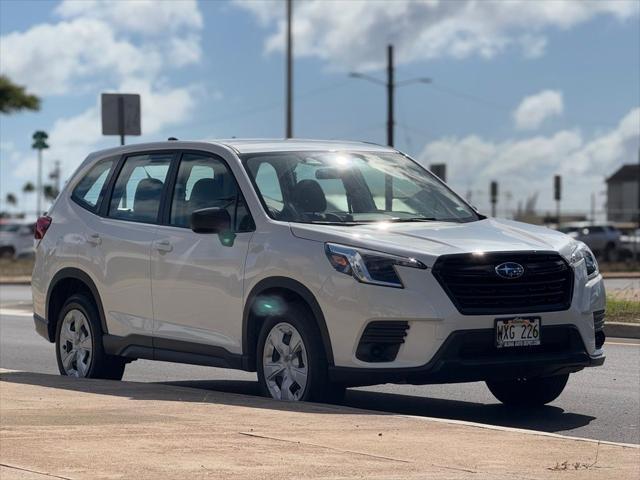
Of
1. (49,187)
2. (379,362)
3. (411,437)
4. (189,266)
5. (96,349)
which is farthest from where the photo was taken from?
(49,187)

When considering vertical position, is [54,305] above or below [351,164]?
below

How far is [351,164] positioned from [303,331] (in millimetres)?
1705

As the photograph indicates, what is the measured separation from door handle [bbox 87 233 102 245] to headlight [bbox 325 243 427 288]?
9.16 ft

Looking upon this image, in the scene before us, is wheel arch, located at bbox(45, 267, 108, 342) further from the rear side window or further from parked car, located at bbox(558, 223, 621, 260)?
parked car, located at bbox(558, 223, 621, 260)

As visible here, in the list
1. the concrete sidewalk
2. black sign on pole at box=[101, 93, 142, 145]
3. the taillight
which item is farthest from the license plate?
black sign on pole at box=[101, 93, 142, 145]

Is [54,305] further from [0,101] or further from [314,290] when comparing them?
[0,101]

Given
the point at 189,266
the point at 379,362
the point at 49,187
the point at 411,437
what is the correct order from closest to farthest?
the point at 411,437 → the point at 379,362 → the point at 189,266 → the point at 49,187

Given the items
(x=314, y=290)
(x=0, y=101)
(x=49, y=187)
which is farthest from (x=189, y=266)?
(x=49, y=187)

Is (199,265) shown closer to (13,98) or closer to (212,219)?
(212,219)

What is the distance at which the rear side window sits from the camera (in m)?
12.2

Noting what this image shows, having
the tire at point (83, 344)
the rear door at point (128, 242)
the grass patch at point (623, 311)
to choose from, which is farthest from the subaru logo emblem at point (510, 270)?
the grass patch at point (623, 311)

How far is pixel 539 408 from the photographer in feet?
36.2

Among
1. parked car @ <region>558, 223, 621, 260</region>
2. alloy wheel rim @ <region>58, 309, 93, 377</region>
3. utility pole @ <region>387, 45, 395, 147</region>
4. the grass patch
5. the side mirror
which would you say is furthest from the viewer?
parked car @ <region>558, 223, 621, 260</region>

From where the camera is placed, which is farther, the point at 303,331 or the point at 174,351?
the point at 174,351
